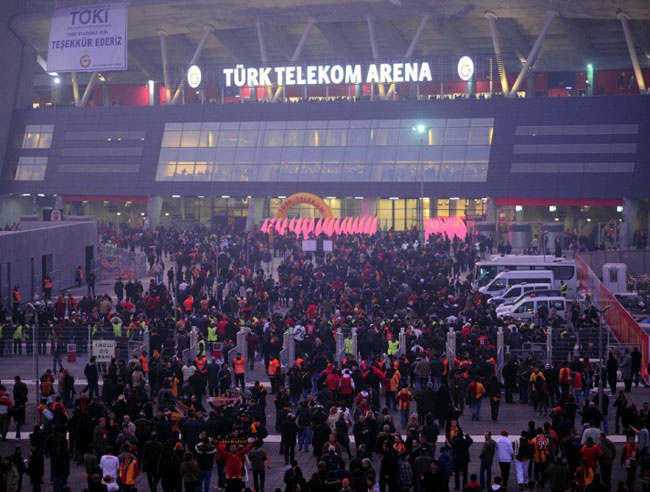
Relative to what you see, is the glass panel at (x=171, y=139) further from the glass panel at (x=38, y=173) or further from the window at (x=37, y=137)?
the glass panel at (x=38, y=173)

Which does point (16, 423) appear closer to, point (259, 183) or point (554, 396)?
point (554, 396)

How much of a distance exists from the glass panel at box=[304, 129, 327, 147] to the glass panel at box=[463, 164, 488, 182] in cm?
1123

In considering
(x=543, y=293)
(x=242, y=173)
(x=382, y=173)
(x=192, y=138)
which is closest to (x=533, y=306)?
(x=543, y=293)

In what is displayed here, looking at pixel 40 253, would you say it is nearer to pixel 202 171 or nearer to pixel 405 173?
pixel 405 173

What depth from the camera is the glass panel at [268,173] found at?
3494 inches

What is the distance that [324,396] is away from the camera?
1090 inches

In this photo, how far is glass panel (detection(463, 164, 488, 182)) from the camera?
8262cm

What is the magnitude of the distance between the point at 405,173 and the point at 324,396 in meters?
58.2

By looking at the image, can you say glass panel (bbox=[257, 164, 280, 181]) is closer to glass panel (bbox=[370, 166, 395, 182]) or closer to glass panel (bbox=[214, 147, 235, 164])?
glass panel (bbox=[214, 147, 235, 164])

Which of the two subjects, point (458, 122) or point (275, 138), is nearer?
point (458, 122)

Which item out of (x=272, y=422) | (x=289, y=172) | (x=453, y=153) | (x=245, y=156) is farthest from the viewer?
(x=245, y=156)

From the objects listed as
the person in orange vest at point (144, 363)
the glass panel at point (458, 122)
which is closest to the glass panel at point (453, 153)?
the glass panel at point (458, 122)

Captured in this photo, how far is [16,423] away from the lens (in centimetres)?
2730

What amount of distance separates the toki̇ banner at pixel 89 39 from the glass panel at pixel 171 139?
6.56m
